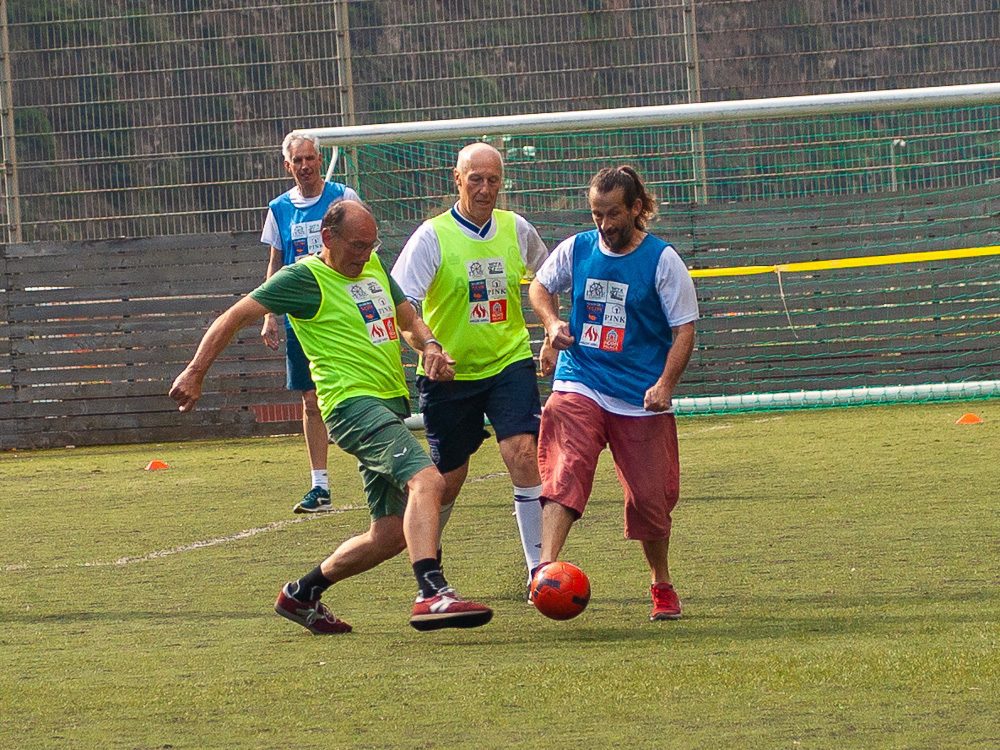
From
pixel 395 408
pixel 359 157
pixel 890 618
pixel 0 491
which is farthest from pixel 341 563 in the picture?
pixel 359 157

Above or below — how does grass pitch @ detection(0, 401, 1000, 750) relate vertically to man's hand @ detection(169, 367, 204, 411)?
below

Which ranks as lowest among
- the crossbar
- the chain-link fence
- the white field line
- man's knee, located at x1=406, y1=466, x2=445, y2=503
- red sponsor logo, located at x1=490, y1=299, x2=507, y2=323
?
the white field line

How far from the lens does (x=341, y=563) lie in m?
6.34

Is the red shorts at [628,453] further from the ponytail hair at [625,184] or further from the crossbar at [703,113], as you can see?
the crossbar at [703,113]

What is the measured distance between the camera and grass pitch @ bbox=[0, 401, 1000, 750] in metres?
4.64

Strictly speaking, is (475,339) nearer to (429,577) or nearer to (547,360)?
(547,360)

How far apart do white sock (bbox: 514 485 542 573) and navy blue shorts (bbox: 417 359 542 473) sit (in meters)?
0.23

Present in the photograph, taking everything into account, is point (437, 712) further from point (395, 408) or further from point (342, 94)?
point (342, 94)

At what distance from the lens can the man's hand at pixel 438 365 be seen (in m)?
6.29

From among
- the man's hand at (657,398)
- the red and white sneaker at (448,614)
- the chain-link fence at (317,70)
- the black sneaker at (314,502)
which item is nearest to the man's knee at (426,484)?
the red and white sneaker at (448,614)

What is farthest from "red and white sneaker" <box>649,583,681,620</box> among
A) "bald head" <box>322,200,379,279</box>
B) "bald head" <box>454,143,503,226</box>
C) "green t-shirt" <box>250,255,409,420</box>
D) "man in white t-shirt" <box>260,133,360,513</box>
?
"man in white t-shirt" <box>260,133,360,513</box>

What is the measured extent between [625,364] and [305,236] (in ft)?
13.7

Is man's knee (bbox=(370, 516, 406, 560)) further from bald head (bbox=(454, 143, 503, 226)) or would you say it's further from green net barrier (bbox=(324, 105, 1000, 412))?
green net barrier (bbox=(324, 105, 1000, 412))

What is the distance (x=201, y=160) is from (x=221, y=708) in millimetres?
11894
